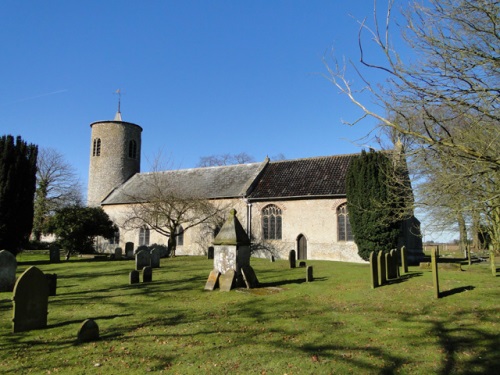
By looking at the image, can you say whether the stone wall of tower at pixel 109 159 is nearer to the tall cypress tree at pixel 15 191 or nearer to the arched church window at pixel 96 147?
the arched church window at pixel 96 147

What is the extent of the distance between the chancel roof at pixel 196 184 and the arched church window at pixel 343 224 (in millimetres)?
6788

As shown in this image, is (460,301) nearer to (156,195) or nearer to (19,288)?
(19,288)

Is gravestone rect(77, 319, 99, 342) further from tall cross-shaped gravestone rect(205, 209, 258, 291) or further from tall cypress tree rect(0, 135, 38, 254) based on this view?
tall cypress tree rect(0, 135, 38, 254)

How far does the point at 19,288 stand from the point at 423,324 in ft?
26.0

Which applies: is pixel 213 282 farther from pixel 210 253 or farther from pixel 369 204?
pixel 210 253

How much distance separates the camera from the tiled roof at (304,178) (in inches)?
924

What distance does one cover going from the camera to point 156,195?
25.3 meters

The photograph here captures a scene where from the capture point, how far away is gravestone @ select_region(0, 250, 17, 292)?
11.0 metres

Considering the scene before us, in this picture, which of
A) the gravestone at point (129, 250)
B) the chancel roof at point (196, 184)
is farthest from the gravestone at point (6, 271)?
the chancel roof at point (196, 184)

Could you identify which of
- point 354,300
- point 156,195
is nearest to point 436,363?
point 354,300

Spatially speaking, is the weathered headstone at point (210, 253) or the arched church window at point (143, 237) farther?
the arched church window at point (143, 237)

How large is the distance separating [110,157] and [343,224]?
23963 mm

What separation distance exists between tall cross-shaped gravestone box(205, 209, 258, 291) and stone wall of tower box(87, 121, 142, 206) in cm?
2585

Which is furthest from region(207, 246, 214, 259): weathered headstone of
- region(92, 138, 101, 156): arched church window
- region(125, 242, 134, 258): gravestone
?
region(92, 138, 101, 156): arched church window
